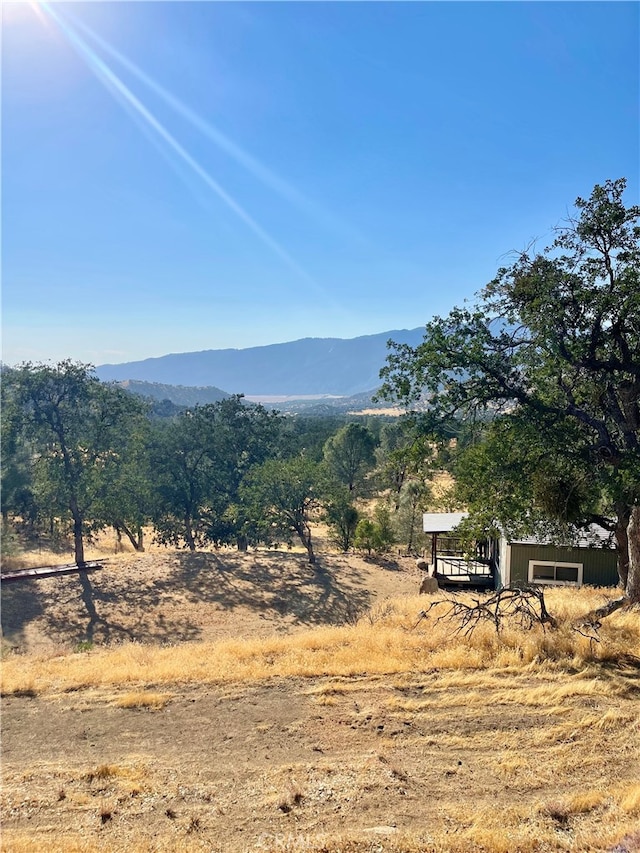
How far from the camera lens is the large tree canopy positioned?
10.4 meters

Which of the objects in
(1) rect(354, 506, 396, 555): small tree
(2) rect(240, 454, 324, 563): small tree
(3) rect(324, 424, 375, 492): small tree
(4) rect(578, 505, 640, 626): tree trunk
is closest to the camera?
(4) rect(578, 505, 640, 626): tree trunk

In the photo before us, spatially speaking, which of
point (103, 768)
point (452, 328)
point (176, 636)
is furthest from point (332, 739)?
point (176, 636)

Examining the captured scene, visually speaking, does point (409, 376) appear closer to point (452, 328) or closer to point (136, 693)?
point (452, 328)

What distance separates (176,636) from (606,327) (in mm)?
16804

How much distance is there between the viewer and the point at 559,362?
34.0ft

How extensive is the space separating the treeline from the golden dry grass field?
32.7 ft

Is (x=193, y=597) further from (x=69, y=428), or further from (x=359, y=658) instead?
(x=359, y=658)

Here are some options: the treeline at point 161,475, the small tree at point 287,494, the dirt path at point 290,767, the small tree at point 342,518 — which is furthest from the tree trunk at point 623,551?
the small tree at point 342,518

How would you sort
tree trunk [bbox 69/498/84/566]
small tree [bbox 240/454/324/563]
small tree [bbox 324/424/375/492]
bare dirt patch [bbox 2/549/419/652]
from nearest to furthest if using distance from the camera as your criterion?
1. bare dirt patch [bbox 2/549/419/652]
2. tree trunk [bbox 69/498/84/566]
3. small tree [bbox 240/454/324/563]
4. small tree [bbox 324/424/375/492]

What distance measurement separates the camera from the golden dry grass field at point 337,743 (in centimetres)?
531

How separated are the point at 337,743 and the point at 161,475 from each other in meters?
28.8

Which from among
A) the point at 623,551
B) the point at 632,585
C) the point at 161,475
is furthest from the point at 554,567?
the point at 161,475

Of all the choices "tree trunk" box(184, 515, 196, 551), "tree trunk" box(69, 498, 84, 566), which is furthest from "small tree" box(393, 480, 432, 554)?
"tree trunk" box(69, 498, 84, 566)

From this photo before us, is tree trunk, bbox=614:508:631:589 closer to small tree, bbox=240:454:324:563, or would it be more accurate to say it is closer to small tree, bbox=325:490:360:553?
small tree, bbox=240:454:324:563
